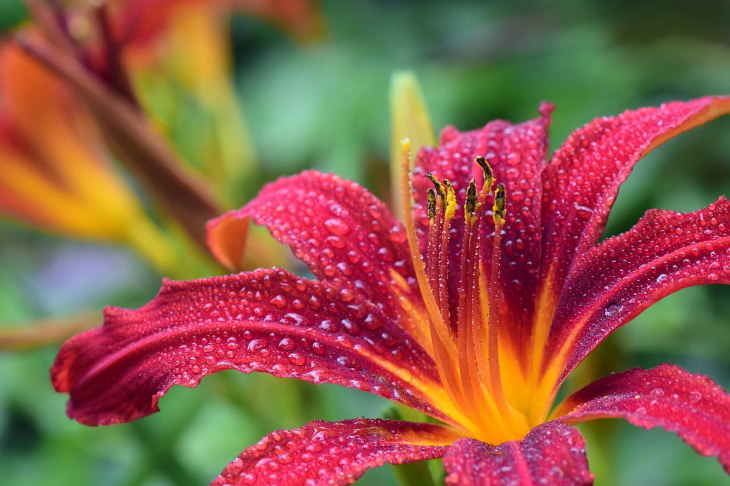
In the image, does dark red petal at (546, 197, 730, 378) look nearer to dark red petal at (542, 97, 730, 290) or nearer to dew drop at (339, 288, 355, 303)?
dark red petal at (542, 97, 730, 290)

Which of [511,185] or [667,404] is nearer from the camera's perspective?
[667,404]

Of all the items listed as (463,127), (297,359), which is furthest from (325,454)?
(463,127)

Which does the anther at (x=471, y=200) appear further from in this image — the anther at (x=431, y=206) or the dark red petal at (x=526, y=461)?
the dark red petal at (x=526, y=461)

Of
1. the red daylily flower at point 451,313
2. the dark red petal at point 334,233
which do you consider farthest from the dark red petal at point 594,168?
the dark red petal at point 334,233

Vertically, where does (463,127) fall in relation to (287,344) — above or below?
above

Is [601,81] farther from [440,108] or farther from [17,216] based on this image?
[17,216]

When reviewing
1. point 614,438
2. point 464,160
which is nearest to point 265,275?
point 464,160

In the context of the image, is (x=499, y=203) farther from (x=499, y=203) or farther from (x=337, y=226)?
(x=337, y=226)
